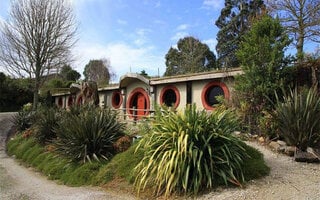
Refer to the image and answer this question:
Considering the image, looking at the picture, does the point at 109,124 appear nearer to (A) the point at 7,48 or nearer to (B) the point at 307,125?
(B) the point at 307,125

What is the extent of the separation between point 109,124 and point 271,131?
5031mm

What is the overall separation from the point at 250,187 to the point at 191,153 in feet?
4.11

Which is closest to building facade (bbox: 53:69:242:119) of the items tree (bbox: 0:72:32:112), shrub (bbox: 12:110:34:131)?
shrub (bbox: 12:110:34:131)

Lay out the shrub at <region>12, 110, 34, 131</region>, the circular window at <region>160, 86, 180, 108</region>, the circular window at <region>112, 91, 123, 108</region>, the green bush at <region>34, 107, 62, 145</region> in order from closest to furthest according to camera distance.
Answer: the green bush at <region>34, 107, 62, 145</region>, the circular window at <region>160, 86, 180, 108</region>, the shrub at <region>12, 110, 34, 131</region>, the circular window at <region>112, 91, 123, 108</region>

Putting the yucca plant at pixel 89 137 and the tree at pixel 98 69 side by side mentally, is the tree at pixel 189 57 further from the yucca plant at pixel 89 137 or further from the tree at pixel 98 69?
the yucca plant at pixel 89 137

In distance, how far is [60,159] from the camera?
416 inches

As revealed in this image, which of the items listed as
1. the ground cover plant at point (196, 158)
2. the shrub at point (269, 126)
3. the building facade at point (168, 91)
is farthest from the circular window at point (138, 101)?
the ground cover plant at point (196, 158)

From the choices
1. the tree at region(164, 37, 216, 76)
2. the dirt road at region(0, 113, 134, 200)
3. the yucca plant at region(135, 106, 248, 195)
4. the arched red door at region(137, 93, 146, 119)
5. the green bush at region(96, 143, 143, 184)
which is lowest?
the dirt road at region(0, 113, 134, 200)

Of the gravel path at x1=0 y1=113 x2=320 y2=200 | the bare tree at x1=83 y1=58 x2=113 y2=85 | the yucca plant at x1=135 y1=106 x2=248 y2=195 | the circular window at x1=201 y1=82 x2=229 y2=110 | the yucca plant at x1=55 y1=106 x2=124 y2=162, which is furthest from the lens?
the bare tree at x1=83 y1=58 x2=113 y2=85

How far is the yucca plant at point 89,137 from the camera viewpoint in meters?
9.53

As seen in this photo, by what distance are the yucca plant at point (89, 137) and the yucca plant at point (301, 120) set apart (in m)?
5.11

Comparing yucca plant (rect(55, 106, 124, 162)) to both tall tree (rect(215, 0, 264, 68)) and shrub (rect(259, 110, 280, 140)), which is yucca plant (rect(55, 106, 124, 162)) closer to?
shrub (rect(259, 110, 280, 140))

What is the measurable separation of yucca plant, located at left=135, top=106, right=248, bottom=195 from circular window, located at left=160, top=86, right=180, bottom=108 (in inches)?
410

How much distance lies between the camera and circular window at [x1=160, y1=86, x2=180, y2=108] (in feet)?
57.2
